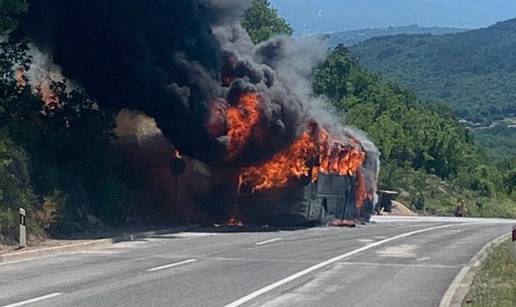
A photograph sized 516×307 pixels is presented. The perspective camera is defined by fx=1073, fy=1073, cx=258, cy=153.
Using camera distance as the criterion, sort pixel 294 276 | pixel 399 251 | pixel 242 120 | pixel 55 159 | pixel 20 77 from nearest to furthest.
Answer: pixel 294 276 → pixel 399 251 → pixel 20 77 → pixel 55 159 → pixel 242 120

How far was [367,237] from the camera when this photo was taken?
32031 mm

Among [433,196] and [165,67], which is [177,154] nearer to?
[165,67]

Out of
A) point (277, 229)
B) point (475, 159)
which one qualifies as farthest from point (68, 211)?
point (475, 159)

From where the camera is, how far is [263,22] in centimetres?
8225

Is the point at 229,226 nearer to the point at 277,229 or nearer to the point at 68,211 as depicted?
the point at 277,229

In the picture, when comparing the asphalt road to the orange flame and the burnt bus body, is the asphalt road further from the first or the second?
the burnt bus body

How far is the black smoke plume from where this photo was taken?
31.9 m

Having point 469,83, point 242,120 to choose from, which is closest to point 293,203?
point 242,120

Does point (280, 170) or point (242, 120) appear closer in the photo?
point (242, 120)

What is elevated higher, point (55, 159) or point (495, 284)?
point (55, 159)

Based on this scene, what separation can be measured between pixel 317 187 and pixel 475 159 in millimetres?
65118

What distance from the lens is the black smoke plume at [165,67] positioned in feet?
105

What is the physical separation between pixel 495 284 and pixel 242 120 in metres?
17.0

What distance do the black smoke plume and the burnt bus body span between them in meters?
1.55
